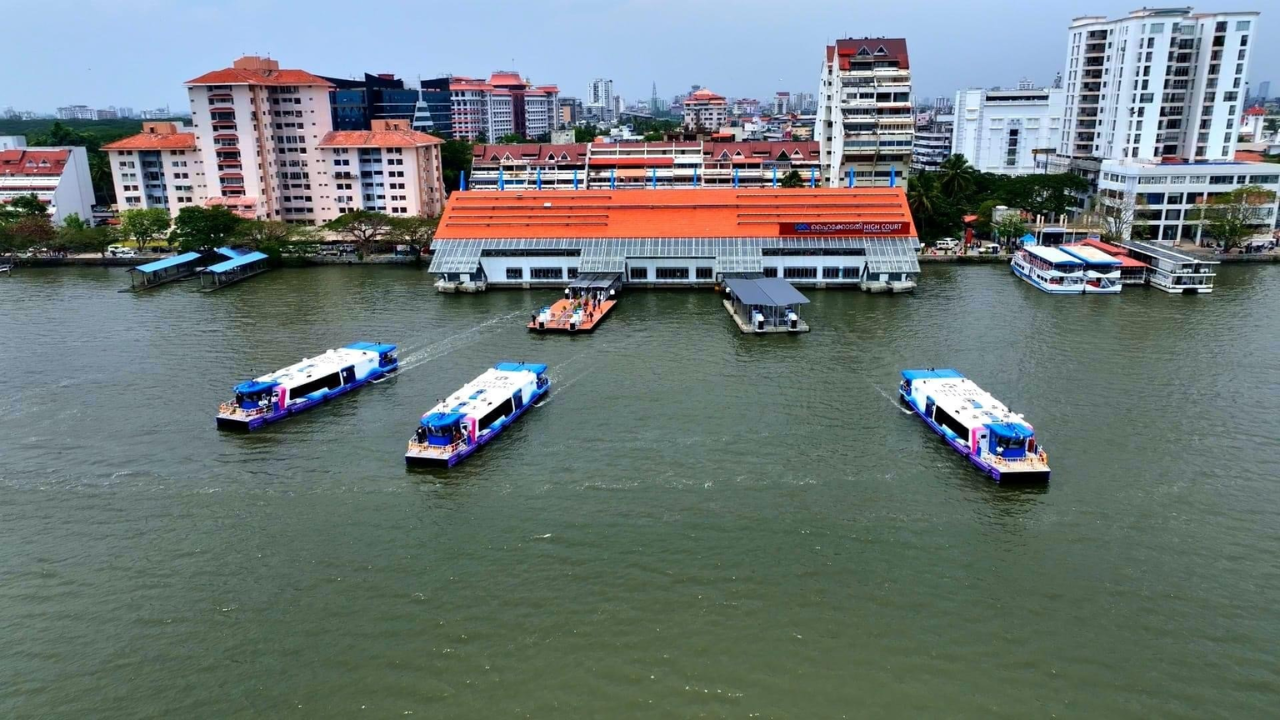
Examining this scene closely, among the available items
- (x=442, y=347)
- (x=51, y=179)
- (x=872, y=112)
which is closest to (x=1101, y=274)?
(x=872, y=112)

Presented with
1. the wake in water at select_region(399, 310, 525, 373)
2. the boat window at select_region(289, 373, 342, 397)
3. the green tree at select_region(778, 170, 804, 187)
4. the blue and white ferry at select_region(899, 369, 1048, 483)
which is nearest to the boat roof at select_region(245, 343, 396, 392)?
the boat window at select_region(289, 373, 342, 397)

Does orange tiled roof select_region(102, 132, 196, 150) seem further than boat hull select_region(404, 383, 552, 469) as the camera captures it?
Yes

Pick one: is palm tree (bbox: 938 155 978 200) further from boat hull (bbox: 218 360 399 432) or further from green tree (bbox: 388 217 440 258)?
boat hull (bbox: 218 360 399 432)

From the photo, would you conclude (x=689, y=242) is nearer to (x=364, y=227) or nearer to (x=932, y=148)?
(x=364, y=227)

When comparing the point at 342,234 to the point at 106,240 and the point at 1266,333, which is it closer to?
the point at 106,240

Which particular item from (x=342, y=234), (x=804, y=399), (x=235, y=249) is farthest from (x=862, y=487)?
(x=342, y=234)

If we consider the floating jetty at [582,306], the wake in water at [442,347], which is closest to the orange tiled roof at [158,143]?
the floating jetty at [582,306]

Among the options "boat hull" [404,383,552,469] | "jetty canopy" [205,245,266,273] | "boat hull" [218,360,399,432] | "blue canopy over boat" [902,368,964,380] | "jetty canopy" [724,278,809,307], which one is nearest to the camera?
"boat hull" [404,383,552,469]
